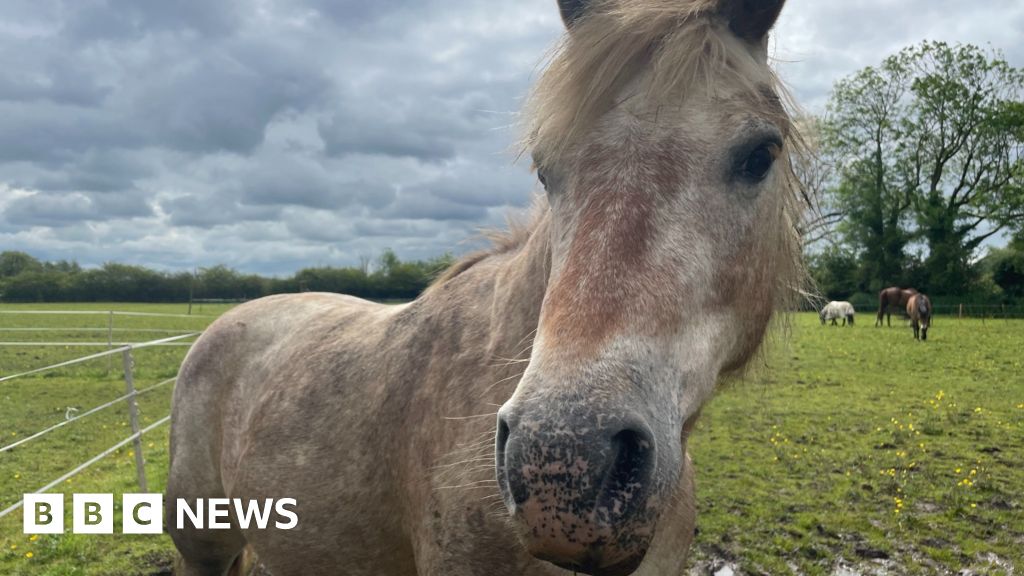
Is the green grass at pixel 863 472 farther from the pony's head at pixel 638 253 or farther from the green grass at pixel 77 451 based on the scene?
the green grass at pixel 77 451

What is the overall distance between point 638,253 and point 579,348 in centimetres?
34

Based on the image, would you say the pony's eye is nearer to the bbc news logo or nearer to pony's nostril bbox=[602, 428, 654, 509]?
pony's nostril bbox=[602, 428, 654, 509]

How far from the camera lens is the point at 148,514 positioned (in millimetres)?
6242

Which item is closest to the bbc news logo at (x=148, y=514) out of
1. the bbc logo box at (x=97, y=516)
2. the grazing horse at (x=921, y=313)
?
the bbc logo box at (x=97, y=516)

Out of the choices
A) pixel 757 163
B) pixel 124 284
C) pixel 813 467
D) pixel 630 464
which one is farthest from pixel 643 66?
pixel 124 284

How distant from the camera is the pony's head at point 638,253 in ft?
4.48

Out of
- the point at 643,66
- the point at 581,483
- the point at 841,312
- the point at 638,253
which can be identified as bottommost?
the point at 841,312

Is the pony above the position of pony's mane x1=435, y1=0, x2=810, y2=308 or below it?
below

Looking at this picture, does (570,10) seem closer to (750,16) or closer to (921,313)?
(750,16)

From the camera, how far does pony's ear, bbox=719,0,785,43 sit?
79.8 inches

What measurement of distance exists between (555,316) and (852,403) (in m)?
12.3

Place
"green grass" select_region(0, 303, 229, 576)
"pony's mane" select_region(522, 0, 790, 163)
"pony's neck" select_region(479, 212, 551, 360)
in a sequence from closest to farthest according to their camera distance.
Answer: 1. "pony's mane" select_region(522, 0, 790, 163)
2. "pony's neck" select_region(479, 212, 551, 360)
3. "green grass" select_region(0, 303, 229, 576)

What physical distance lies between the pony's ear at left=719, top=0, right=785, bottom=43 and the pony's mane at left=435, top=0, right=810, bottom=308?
3 centimetres

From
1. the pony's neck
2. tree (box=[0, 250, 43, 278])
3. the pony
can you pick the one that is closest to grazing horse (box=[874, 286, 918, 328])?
the pony
